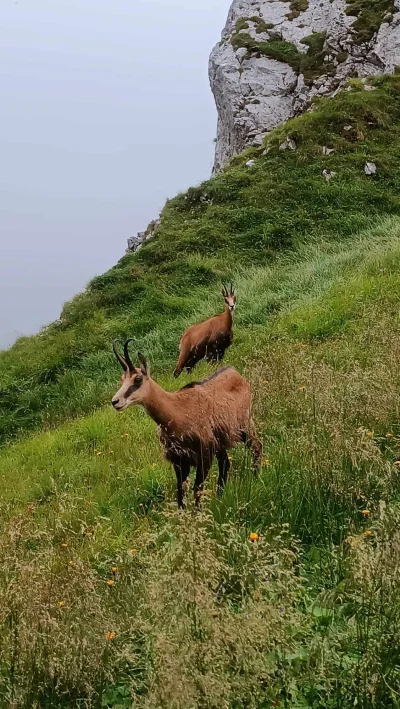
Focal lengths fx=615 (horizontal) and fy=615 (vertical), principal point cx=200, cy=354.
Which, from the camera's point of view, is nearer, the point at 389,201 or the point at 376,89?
the point at 389,201

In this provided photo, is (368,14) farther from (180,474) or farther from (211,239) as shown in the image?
(180,474)

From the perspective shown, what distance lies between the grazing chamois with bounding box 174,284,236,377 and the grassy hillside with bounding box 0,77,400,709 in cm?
28

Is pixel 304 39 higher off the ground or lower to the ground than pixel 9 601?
higher

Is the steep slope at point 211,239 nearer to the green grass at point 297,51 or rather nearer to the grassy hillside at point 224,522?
the grassy hillside at point 224,522

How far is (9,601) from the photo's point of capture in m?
2.64

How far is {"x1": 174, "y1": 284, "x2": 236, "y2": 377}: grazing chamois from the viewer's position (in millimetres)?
10141

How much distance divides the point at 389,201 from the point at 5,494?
14.3m

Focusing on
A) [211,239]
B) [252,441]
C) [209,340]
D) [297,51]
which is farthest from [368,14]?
[252,441]

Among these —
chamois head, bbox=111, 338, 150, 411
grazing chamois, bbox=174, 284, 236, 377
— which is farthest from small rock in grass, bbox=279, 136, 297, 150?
chamois head, bbox=111, 338, 150, 411

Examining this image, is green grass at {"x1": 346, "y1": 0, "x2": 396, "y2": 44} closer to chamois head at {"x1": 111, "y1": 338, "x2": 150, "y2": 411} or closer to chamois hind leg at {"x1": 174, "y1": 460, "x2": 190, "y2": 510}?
chamois head at {"x1": 111, "y1": 338, "x2": 150, "y2": 411}

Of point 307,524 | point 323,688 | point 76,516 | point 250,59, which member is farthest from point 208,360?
point 250,59

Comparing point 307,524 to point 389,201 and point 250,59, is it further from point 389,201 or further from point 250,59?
point 250,59

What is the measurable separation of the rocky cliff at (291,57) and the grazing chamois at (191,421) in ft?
77.7

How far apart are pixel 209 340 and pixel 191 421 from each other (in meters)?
5.49
